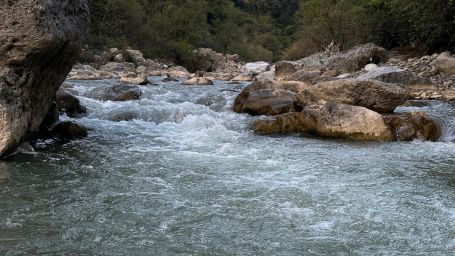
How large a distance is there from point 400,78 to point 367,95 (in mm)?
4872

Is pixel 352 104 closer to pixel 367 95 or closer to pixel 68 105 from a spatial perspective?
pixel 367 95

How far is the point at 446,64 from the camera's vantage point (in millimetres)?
18516

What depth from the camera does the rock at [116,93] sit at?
48.9 ft

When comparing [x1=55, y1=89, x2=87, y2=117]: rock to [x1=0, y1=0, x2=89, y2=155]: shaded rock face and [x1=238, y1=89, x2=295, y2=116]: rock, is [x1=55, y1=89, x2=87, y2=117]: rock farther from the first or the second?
[x1=238, y1=89, x2=295, y2=116]: rock

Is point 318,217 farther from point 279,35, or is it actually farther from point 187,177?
point 279,35

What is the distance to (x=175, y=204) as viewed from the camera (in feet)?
20.1

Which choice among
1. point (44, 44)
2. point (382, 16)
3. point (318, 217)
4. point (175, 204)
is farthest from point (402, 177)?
point (382, 16)

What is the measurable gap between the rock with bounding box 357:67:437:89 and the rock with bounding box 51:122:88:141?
9877 mm

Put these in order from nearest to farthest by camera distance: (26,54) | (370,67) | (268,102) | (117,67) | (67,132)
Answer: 1. (26,54)
2. (67,132)
3. (268,102)
4. (370,67)
5. (117,67)

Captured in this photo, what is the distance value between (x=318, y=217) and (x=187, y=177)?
7.90 feet

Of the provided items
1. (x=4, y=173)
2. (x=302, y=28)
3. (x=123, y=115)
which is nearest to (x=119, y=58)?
(x=302, y=28)

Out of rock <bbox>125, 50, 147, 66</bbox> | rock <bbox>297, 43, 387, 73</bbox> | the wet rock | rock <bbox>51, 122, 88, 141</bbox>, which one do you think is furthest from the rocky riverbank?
rock <bbox>125, 50, 147, 66</bbox>

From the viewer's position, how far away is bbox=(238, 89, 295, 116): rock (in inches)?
509

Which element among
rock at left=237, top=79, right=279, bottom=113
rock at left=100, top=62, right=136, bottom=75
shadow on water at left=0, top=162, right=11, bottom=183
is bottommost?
shadow on water at left=0, top=162, right=11, bottom=183
